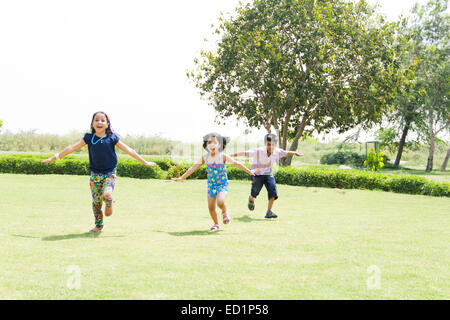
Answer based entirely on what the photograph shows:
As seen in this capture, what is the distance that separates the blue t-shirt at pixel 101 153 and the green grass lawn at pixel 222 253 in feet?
3.59

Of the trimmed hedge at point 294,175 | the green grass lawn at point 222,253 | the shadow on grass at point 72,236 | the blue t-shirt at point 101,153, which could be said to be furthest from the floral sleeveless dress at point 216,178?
the trimmed hedge at point 294,175

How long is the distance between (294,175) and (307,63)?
890cm

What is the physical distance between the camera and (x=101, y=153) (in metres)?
7.03

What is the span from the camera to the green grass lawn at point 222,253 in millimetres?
4172

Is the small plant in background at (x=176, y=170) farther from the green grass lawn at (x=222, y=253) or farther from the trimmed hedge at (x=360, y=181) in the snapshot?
the green grass lawn at (x=222, y=253)

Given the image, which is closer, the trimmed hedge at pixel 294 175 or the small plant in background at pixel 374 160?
the trimmed hedge at pixel 294 175

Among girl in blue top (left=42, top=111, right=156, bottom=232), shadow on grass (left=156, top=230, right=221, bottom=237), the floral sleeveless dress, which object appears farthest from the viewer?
the floral sleeveless dress

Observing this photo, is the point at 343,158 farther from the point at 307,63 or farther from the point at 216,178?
the point at 216,178

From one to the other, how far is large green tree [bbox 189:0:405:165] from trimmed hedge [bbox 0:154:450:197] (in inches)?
250

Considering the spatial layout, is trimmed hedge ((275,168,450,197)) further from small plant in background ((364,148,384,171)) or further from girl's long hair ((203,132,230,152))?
girl's long hair ((203,132,230,152))

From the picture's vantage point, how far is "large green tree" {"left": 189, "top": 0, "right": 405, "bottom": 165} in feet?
80.9

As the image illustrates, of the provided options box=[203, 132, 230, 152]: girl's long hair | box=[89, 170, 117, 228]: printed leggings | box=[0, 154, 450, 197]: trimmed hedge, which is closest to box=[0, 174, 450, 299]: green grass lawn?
box=[89, 170, 117, 228]: printed leggings

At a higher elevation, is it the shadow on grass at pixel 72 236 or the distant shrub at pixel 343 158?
the distant shrub at pixel 343 158

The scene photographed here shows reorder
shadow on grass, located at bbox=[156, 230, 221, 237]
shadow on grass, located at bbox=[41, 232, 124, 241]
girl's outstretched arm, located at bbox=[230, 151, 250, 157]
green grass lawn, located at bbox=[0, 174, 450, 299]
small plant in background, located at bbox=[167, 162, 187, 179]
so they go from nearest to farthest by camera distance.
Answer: green grass lawn, located at bbox=[0, 174, 450, 299], shadow on grass, located at bbox=[41, 232, 124, 241], shadow on grass, located at bbox=[156, 230, 221, 237], girl's outstretched arm, located at bbox=[230, 151, 250, 157], small plant in background, located at bbox=[167, 162, 187, 179]
